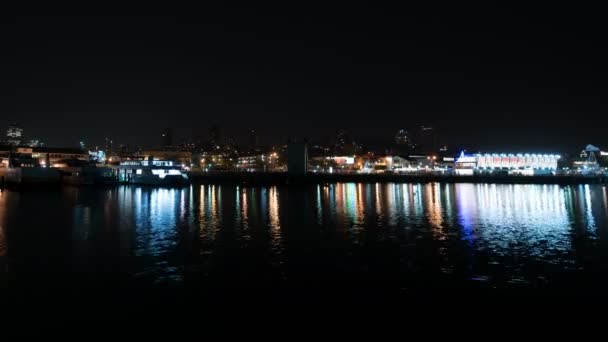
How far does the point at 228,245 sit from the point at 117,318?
23.7ft

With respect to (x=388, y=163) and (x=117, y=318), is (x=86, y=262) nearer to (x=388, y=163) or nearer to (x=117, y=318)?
(x=117, y=318)

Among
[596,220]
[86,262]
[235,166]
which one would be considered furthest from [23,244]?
[235,166]

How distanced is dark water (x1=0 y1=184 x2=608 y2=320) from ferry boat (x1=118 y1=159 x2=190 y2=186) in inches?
1344

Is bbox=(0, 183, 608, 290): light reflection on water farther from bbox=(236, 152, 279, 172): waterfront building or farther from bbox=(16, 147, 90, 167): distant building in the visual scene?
bbox=(236, 152, 279, 172): waterfront building

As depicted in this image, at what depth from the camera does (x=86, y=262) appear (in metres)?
12.8

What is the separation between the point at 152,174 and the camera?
195 ft

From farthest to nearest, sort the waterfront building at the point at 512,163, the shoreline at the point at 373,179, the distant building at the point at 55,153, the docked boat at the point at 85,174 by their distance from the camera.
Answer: the waterfront building at the point at 512,163 < the distant building at the point at 55,153 < the shoreline at the point at 373,179 < the docked boat at the point at 85,174

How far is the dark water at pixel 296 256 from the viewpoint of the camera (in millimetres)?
10188

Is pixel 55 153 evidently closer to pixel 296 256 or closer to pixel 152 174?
pixel 152 174

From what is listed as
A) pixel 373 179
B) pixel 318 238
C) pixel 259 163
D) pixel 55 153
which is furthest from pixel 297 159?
pixel 318 238

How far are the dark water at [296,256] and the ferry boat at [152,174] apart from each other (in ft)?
112

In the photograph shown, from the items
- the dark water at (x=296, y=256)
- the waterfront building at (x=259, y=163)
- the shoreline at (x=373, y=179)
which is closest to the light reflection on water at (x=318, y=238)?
the dark water at (x=296, y=256)

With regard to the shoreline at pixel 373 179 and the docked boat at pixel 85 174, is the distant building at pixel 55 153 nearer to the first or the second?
the docked boat at pixel 85 174

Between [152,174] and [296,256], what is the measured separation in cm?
5015
